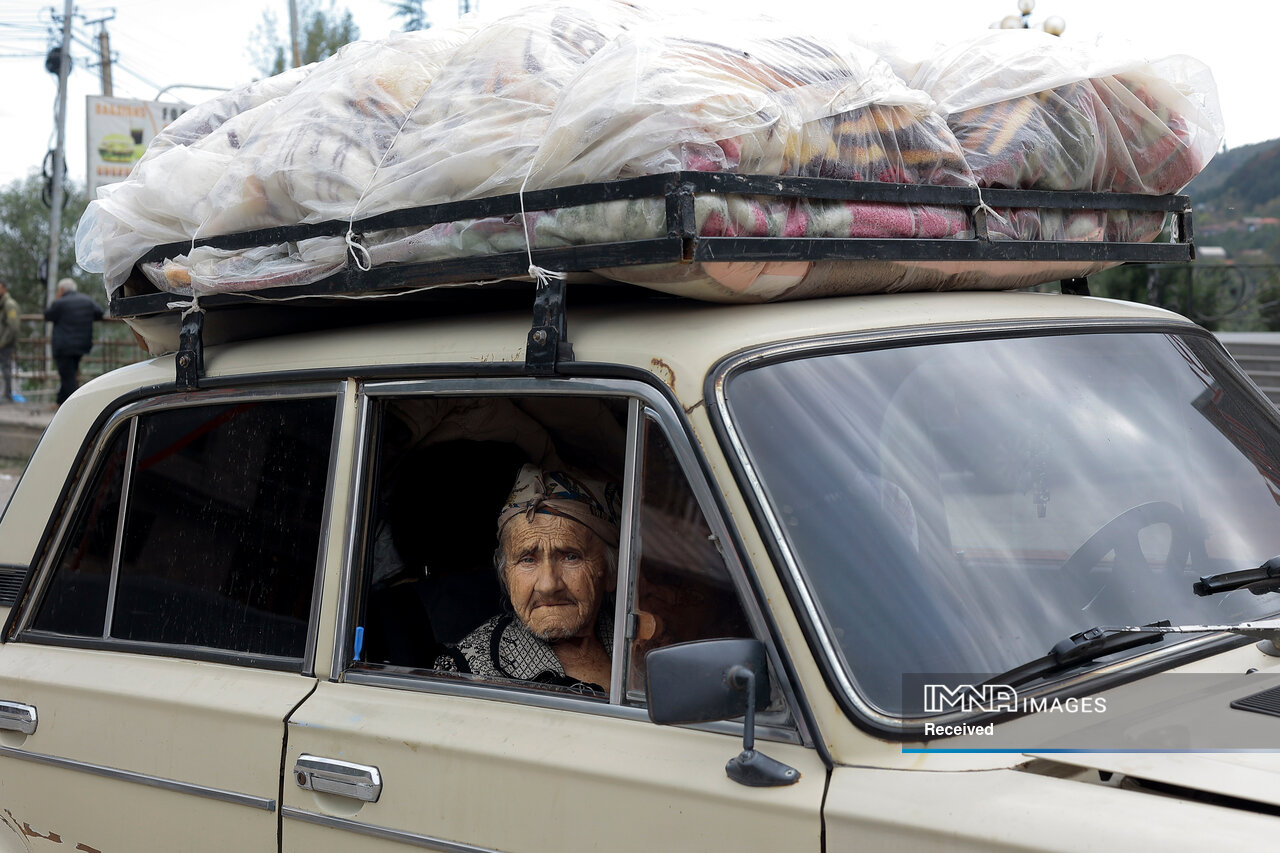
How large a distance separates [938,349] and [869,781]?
2.79 ft

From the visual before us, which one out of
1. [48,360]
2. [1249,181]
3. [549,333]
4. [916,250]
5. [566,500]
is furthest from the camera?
[1249,181]

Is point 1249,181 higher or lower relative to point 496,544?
higher

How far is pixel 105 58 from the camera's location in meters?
37.7

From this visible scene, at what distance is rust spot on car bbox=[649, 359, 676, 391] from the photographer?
2.10m

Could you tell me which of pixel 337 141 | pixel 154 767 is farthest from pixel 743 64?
pixel 154 767

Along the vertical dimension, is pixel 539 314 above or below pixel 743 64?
below

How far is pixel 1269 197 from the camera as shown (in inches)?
931

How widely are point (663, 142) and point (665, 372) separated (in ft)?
1.22

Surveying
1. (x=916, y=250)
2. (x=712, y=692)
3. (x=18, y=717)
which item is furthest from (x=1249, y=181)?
(x=712, y=692)

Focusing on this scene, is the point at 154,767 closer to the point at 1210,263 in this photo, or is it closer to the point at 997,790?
the point at 997,790

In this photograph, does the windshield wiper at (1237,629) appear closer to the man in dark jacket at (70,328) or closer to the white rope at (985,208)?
the white rope at (985,208)

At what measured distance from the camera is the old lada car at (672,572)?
1824 millimetres

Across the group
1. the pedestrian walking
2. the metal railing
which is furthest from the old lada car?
the metal railing

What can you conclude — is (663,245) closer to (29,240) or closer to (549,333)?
(549,333)
